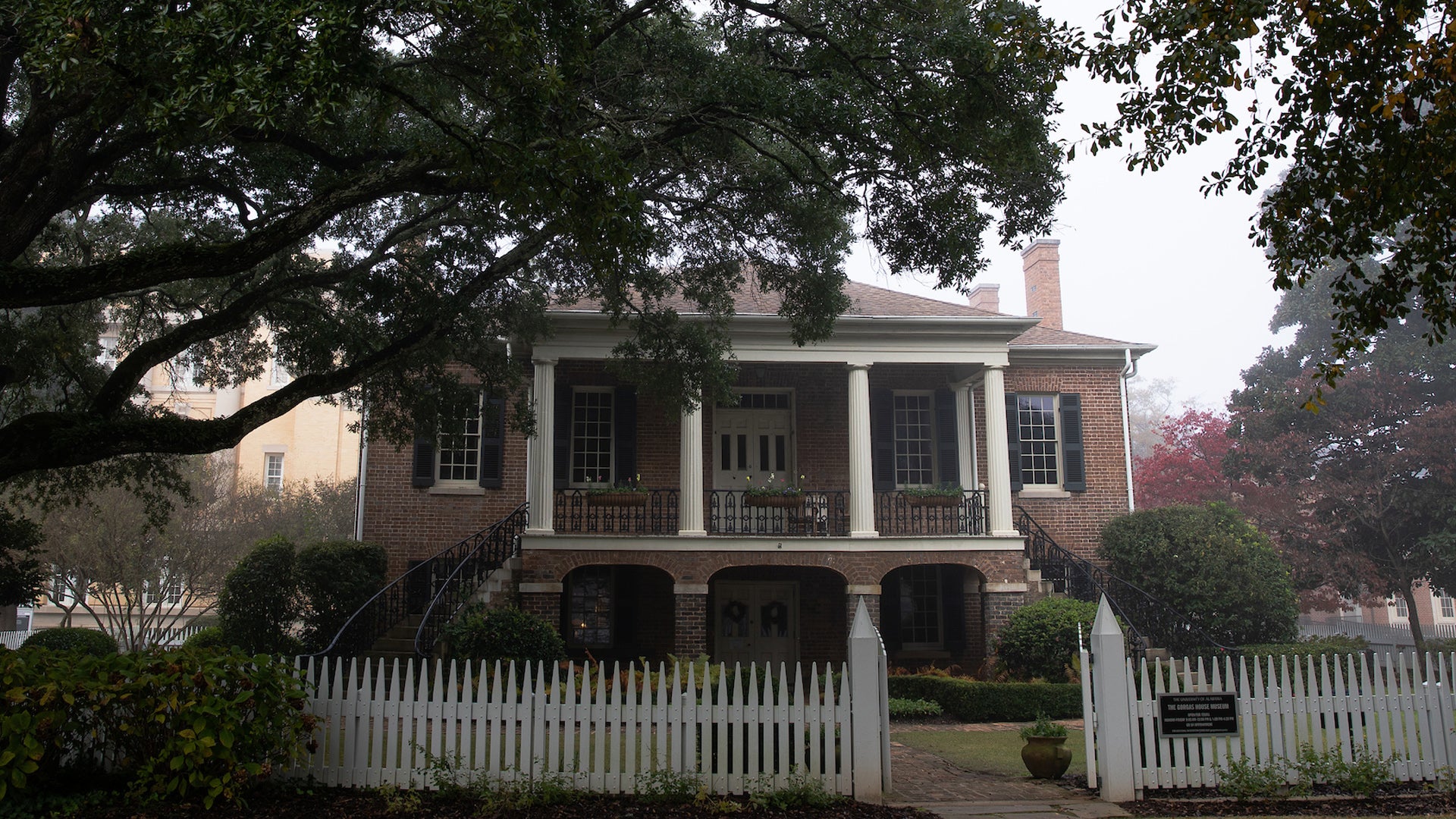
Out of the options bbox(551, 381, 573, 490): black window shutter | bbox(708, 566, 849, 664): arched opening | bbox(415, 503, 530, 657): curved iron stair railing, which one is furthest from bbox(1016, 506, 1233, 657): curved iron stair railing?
bbox(415, 503, 530, 657): curved iron stair railing

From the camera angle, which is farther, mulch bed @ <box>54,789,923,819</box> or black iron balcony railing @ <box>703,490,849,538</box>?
black iron balcony railing @ <box>703,490,849,538</box>

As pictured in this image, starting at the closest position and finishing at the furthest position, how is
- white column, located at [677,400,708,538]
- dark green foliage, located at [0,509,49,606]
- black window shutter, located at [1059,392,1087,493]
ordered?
dark green foliage, located at [0,509,49,606], white column, located at [677,400,708,538], black window shutter, located at [1059,392,1087,493]

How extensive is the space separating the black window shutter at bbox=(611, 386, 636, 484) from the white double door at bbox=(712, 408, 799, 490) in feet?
5.37

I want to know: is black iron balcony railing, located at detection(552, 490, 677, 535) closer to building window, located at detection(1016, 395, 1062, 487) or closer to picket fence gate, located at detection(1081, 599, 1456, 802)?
building window, located at detection(1016, 395, 1062, 487)

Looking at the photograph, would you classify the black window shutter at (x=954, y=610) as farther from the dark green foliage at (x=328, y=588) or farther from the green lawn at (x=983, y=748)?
the dark green foliage at (x=328, y=588)

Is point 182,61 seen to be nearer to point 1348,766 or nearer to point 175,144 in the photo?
point 175,144

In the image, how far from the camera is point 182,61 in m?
6.36

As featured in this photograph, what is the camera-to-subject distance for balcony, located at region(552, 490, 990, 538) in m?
17.8

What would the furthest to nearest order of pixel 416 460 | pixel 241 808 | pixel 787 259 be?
pixel 416 460
pixel 787 259
pixel 241 808

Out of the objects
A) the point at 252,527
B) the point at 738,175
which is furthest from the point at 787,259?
the point at 252,527

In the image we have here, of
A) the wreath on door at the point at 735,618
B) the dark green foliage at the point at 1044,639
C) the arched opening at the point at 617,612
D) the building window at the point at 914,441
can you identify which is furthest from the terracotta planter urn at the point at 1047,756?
the building window at the point at 914,441

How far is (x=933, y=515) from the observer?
18797 millimetres

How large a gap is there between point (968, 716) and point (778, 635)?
5111mm

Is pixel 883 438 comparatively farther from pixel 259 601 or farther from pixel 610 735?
pixel 610 735
